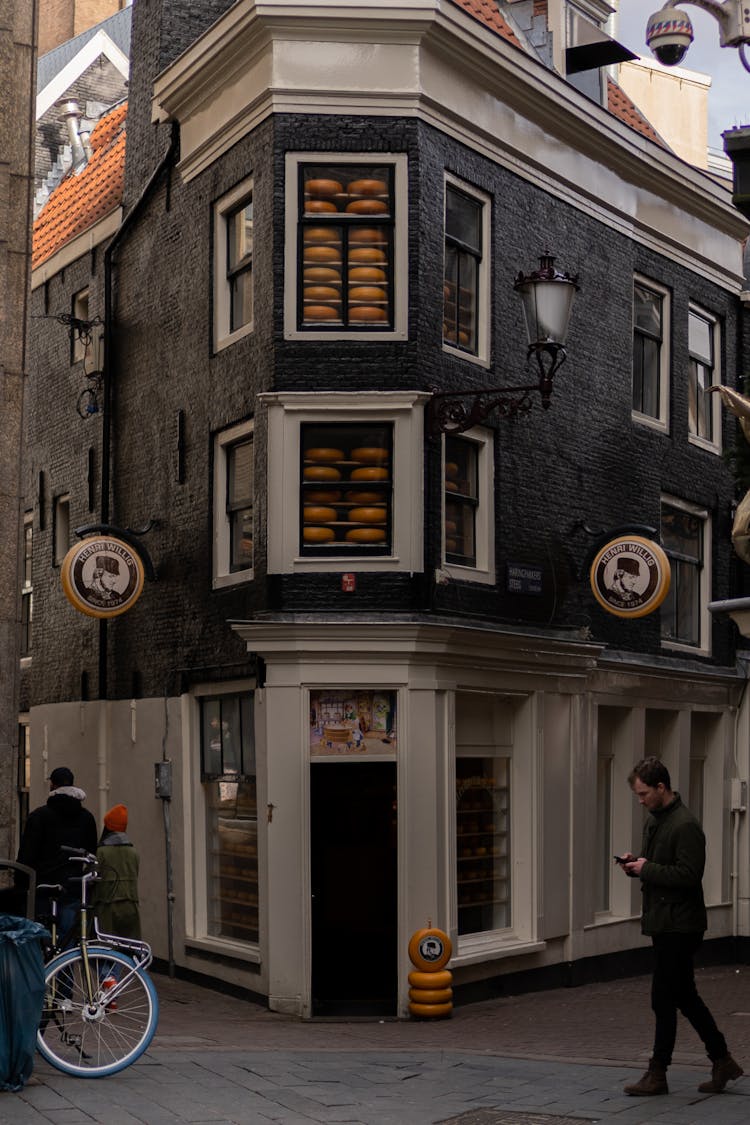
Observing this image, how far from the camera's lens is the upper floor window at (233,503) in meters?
17.8

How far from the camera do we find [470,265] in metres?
18.1

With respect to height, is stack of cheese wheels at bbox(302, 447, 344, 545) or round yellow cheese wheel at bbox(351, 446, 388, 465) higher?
round yellow cheese wheel at bbox(351, 446, 388, 465)

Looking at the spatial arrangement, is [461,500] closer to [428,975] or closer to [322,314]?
[322,314]

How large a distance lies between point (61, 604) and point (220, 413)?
230 inches

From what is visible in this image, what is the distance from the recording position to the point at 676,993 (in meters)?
9.96

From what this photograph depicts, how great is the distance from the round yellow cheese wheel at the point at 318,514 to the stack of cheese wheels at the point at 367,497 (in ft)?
0.26

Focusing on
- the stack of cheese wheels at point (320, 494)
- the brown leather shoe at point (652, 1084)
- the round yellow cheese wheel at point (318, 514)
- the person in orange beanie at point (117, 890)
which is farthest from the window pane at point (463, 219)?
the brown leather shoe at point (652, 1084)

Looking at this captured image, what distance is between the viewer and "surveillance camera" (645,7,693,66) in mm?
11977

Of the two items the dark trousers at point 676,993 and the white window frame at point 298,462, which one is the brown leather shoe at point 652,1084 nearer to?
the dark trousers at point 676,993

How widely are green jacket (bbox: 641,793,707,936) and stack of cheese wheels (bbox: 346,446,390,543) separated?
7185mm

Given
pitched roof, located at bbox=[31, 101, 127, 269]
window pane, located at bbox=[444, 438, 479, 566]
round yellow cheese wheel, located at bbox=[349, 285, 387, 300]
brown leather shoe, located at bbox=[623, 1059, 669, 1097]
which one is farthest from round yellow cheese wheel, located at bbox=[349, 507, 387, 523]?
brown leather shoe, located at bbox=[623, 1059, 669, 1097]

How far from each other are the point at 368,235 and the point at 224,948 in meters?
7.35

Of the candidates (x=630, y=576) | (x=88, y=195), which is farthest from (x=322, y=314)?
(x=88, y=195)

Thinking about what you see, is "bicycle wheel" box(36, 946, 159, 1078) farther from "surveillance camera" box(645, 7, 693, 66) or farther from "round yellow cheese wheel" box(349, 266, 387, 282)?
"round yellow cheese wheel" box(349, 266, 387, 282)
